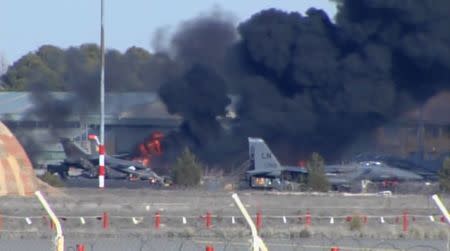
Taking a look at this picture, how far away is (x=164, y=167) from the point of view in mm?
64875

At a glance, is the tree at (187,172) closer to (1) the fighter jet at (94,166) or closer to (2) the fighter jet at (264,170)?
(2) the fighter jet at (264,170)

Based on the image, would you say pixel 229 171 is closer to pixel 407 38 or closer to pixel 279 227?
pixel 407 38

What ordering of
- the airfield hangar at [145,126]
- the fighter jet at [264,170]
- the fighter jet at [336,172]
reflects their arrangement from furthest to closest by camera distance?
1. the airfield hangar at [145,126]
2. the fighter jet at [264,170]
3. the fighter jet at [336,172]

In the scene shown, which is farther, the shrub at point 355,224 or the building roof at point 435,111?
the building roof at point 435,111

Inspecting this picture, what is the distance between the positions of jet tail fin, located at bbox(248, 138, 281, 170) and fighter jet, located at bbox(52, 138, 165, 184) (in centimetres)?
474

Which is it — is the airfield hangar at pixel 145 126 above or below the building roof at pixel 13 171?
above

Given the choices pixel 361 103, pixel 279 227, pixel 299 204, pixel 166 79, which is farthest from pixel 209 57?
pixel 279 227

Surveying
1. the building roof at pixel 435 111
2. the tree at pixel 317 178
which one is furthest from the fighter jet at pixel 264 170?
the building roof at pixel 435 111

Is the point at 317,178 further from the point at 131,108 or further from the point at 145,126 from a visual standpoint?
the point at 145,126

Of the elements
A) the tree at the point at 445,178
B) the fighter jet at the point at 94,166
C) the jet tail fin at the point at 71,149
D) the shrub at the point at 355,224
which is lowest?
the shrub at the point at 355,224

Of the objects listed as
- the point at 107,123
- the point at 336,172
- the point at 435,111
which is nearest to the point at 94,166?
the point at 107,123

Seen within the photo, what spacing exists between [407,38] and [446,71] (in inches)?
116

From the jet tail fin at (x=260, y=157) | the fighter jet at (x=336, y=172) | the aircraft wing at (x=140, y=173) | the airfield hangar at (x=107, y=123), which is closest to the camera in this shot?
the fighter jet at (x=336, y=172)

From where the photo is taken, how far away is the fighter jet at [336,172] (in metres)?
54.8
